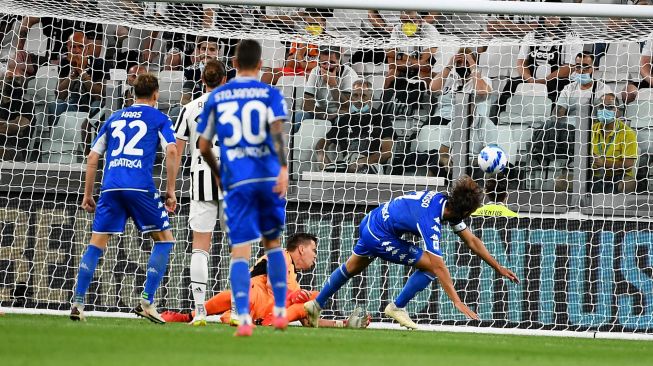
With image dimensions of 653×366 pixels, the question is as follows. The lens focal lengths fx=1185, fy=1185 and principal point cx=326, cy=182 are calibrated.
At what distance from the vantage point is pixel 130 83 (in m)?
12.6

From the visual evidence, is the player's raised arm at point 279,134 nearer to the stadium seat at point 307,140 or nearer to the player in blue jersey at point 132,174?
the player in blue jersey at point 132,174

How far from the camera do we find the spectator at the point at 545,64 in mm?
12077

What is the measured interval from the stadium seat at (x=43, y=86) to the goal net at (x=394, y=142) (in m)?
0.01

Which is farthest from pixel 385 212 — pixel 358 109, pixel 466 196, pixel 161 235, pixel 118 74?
pixel 118 74

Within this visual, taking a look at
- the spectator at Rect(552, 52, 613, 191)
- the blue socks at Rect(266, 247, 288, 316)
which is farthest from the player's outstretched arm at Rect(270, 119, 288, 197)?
the spectator at Rect(552, 52, 613, 191)

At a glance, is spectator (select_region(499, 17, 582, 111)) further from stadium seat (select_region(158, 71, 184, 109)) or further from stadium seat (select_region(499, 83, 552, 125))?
stadium seat (select_region(158, 71, 184, 109))

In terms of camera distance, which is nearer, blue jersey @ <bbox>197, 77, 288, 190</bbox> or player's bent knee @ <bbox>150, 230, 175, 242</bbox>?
blue jersey @ <bbox>197, 77, 288, 190</bbox>

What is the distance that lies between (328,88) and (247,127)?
5.43 meters

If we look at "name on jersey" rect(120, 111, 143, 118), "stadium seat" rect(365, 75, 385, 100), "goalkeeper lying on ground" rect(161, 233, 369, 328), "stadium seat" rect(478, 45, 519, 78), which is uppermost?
"stadium seat" rect(478, 45, 519, 78)

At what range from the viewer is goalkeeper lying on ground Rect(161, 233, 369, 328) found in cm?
1039

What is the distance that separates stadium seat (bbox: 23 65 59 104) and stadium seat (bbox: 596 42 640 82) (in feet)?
18.9

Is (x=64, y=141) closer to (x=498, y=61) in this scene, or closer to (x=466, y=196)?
(x=498, y=61)

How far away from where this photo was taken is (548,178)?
476 inches

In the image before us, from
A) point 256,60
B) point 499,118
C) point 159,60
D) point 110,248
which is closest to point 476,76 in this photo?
point 499,118
